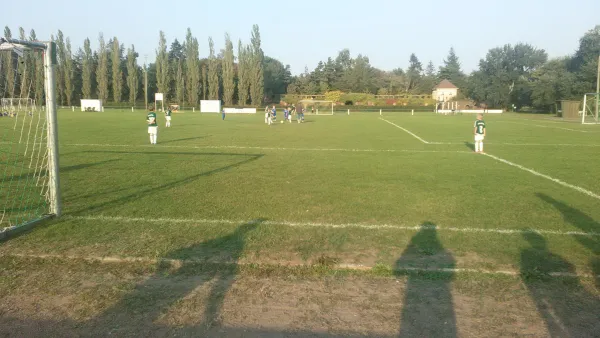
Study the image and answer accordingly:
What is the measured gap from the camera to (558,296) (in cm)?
450

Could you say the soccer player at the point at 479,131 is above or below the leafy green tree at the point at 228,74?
below

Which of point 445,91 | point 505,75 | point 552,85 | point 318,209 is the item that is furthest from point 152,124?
point 445,91

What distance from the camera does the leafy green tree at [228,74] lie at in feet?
282

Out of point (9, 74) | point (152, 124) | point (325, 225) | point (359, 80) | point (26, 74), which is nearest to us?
point (325, 225)

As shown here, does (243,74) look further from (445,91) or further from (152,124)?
(152,124)

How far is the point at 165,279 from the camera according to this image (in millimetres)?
4871

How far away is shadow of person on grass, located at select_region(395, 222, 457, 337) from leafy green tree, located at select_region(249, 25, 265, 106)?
268 feet

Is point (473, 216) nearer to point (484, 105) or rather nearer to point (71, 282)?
point (71, 282)

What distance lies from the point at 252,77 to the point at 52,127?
263 ft

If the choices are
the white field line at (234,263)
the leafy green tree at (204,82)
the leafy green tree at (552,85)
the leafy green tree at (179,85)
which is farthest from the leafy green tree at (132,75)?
the white field line at (234,263)

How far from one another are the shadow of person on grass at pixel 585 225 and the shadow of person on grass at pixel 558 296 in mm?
331

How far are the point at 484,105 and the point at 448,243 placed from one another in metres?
104

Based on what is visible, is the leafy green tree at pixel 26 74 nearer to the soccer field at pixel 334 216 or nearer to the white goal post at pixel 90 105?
the soccer field at pixel 334 216

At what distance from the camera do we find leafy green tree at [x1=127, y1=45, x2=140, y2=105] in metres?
84.0
